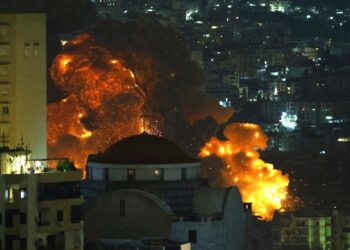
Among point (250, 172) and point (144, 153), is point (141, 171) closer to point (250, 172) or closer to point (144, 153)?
point (144, 153)

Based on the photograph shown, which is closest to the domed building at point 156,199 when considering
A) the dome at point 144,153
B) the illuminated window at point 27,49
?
the dome at point 144,153

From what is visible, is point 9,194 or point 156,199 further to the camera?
point 156,199

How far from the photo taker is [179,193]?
81188 millimetres

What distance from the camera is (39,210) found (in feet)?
202

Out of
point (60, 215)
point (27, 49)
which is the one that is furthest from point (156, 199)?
point (60, 215)

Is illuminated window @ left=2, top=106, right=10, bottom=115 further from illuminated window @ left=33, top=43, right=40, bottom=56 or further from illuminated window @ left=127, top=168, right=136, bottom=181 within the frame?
illuminated window @ left=127, top=168, right=136, bottom=181

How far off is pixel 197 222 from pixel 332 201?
6075 cm

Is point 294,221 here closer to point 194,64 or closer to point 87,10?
point 194,64

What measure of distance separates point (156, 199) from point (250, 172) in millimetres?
22242

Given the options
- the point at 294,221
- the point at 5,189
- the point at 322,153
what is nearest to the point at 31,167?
the point at 5,189

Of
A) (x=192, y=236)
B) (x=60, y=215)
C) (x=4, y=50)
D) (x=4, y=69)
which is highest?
(x=4, y=50)

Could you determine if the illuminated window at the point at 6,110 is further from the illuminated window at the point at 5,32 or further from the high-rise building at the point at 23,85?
the illuminated window at the point at 5,32

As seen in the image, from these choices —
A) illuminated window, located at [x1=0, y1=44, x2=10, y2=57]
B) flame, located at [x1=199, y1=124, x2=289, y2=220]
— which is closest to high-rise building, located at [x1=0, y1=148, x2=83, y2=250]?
illuminated window, located at [x1=0, y1=44, x2=10, y2=57]

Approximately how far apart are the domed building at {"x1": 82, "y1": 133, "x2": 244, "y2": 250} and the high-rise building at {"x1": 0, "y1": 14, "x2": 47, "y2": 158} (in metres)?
5.94
